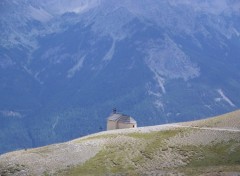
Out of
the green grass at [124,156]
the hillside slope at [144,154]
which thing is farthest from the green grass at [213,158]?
the green grass at [124,156]

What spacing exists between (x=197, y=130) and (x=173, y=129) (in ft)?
20.2

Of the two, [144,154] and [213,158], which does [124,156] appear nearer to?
[144,154]

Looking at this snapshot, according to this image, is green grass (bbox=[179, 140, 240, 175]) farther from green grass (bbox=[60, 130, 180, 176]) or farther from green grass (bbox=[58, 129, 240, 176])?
green grass (bbox=[60, 130, 180, 176])

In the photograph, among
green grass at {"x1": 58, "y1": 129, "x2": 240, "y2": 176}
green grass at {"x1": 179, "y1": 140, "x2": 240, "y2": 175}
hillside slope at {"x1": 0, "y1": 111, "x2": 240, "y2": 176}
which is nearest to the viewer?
green grass at {"x1": 179, "y1": 140, "x2": 240, "y2": 175}

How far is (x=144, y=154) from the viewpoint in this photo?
135250 mm

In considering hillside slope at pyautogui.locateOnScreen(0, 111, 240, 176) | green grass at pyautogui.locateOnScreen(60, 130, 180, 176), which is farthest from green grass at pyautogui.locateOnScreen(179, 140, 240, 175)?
green grass at pyautogui.locateOnScreen(60, 130, 180, 176)

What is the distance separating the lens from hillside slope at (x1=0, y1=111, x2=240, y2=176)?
127000 mm

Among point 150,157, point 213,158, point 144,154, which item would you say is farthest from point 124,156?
point 213,158

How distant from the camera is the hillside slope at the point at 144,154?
127000 millimetres

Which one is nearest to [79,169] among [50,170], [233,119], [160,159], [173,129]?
[50,170]

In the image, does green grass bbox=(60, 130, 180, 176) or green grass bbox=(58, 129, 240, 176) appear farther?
green grass bbox=(60, 130, 180, 176)

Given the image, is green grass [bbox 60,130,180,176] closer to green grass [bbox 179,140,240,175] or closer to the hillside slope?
the hillside slope

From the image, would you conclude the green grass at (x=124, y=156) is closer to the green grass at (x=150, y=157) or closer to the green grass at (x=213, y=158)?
the green grass at (x=150, y=157)

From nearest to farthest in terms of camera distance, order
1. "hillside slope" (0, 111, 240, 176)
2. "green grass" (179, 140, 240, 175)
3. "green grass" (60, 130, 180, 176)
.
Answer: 1. "green grass" (179, 140, 240, 175)
2. "hillside slope" (0, 111, 240, 176)
3. "green grass" (60, 130, 180, 176)
